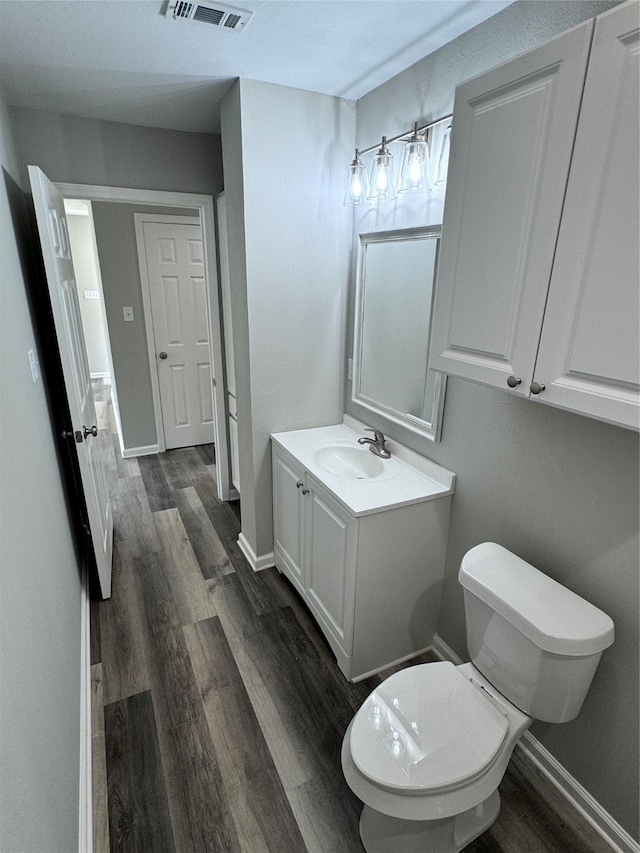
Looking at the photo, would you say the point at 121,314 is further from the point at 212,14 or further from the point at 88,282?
the point at 88,282

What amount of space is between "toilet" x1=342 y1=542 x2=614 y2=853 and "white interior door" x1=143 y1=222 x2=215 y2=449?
279 cm

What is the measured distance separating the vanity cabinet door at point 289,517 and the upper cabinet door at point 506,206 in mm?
1038

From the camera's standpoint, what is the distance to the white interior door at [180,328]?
3.79 m

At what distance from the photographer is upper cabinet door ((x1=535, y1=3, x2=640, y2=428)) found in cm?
87

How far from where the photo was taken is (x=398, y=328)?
2035 mm

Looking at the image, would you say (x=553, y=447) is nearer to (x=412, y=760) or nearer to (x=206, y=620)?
(x=412, y=760)

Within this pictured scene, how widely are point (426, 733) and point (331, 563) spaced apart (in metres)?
0.75

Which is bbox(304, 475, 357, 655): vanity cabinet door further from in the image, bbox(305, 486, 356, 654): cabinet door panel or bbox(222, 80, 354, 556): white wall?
bbox(222, 80, 354, 556): white wall

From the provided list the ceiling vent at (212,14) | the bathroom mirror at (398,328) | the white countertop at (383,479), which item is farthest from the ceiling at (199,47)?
the white countertop at (383,479)

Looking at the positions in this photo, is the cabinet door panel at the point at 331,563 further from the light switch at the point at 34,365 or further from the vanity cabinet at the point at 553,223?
the light switch at the point at 34,365

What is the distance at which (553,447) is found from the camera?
4.61 ft

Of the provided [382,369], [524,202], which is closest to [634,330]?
[524,202]

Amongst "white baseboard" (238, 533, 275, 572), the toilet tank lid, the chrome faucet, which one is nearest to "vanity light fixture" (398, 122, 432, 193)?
the chrome faucet

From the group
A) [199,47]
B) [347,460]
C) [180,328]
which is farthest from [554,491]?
[180,328]
